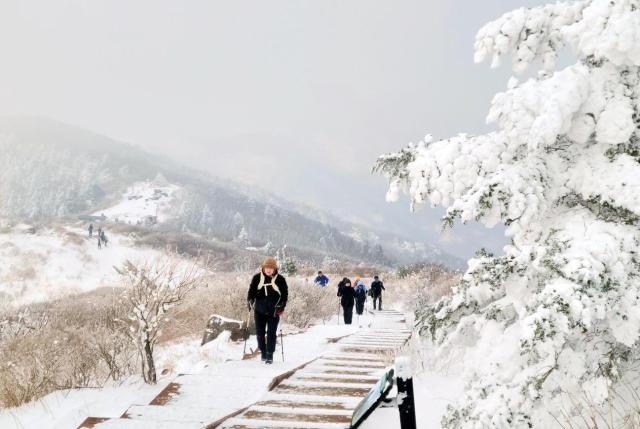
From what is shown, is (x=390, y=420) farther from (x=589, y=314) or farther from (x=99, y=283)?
(x=99, y=283)

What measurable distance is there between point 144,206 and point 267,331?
6679 inches

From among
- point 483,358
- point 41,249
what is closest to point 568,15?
point 483,358

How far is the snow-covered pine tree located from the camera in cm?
329

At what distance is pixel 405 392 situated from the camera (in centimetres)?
362

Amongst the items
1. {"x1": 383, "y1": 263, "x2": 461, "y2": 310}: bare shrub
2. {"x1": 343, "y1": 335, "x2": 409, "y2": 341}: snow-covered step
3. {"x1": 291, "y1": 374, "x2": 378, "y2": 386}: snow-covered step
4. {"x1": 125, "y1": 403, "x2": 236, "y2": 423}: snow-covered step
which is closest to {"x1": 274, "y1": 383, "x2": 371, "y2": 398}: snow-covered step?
{"x1": 291, "y1": 374, "x2": 378, "y2": 386}: snow-covered step

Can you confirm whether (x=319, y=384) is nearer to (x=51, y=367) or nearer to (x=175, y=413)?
(x=175, y=413)

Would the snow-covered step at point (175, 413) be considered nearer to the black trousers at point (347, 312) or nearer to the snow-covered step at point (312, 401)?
the snow-covered step at point (312, 401)

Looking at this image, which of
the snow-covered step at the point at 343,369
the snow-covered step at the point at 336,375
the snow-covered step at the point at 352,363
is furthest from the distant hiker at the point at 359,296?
the snow-covered step at the point at 336,375

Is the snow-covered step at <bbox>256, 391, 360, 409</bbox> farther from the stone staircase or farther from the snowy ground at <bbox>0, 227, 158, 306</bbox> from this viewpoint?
the snowy ground at <bbox>0, 227, 158, 306</bbox>

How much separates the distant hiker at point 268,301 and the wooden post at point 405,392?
15.1 feet

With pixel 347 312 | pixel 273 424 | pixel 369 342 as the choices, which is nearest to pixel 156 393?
pixel 273 424

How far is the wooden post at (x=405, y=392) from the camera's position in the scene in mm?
3572

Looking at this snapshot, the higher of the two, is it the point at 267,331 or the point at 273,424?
→ the point at 267,331

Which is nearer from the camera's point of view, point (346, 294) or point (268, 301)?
point (268, 301)
